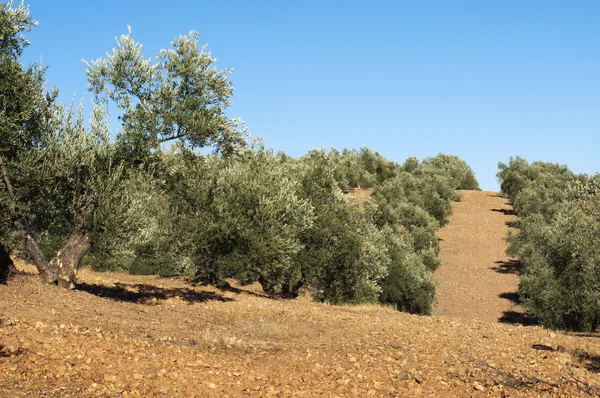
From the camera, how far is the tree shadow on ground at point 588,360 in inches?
526

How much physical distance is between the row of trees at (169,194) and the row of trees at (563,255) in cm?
988

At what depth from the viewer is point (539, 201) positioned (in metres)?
72.8

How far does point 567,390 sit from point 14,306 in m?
14.4

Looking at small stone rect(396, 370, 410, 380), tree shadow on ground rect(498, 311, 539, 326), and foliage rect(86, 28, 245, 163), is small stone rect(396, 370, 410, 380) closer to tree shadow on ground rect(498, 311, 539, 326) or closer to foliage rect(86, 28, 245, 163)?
foliage rect(86, 28, 245, 163)

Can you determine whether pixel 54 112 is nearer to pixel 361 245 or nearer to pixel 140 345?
pixel 140 345

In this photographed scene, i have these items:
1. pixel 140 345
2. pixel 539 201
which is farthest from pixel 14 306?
pixel 539 201

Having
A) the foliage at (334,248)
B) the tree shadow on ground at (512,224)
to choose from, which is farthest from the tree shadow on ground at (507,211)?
the foliage at (334,248)

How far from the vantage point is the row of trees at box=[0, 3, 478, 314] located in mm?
16719

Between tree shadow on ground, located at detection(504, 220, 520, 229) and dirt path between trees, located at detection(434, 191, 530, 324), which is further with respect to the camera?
tree shadow on ground, located at detection(504, 220, 520, 229)

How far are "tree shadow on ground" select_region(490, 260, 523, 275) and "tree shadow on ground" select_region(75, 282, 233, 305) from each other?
47129mm

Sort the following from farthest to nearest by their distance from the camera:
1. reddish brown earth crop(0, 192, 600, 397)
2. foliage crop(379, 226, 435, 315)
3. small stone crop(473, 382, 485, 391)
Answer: foliage crop(379, 226, 435, 315) < small stone crop(473, 382, 485, 391) < reddish brown earth crop(0, 192, 600, 397)

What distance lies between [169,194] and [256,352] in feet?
49.9

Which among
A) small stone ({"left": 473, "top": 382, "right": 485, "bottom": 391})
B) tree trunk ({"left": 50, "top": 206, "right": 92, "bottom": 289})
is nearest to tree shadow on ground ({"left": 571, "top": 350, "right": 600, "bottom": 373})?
small stone ({"left": 473, "top": 382, "right": 485, "bottom": 391})

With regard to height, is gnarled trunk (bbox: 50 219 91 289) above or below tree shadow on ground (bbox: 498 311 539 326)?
above
